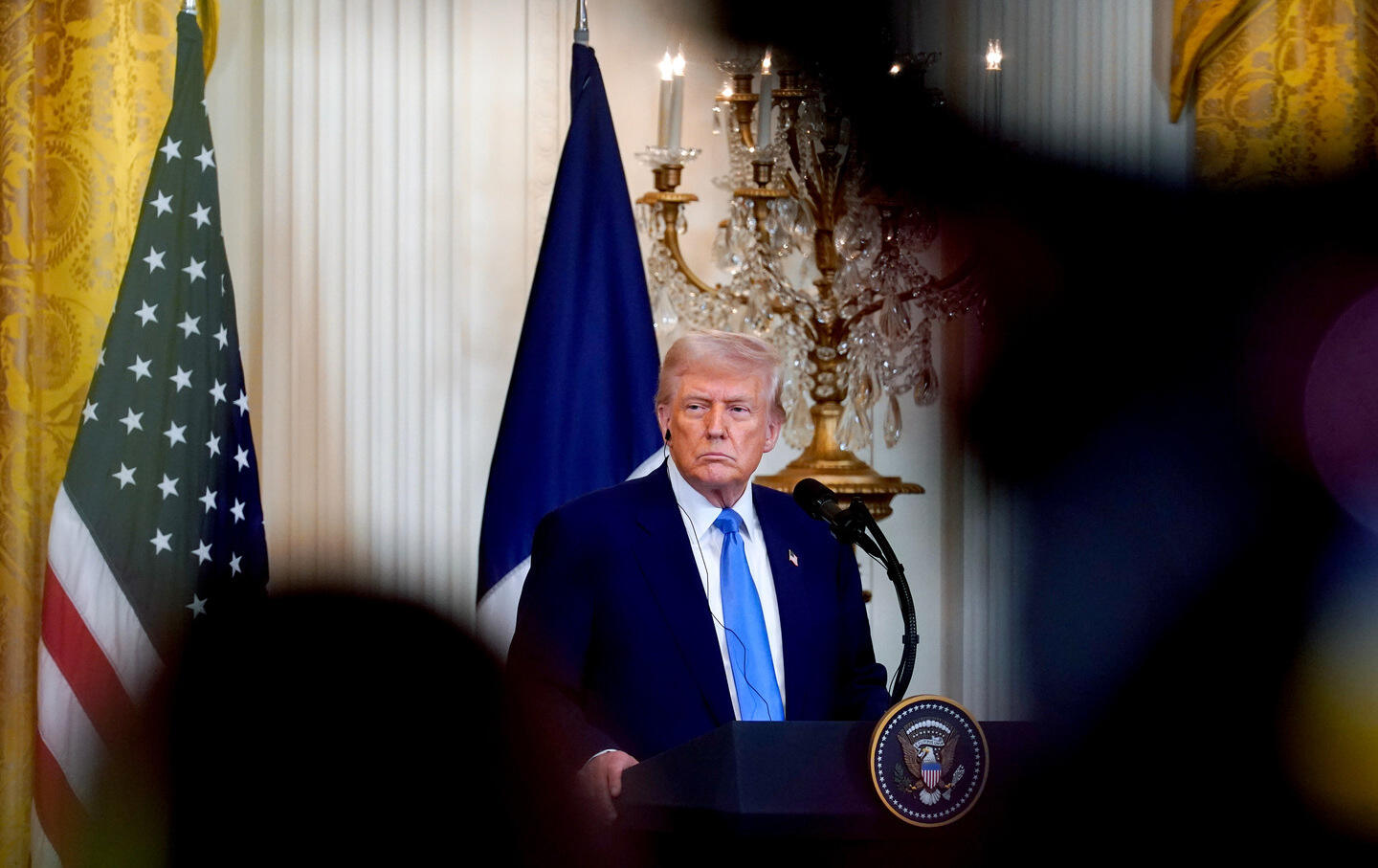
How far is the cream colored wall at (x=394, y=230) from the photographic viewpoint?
3559 mm

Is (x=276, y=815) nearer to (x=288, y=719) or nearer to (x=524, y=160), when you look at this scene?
(x=288, y=719)

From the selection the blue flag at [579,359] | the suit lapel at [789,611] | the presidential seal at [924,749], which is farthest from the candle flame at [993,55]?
the blue flag at [579,359]

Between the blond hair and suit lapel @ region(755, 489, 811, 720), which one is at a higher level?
the blond hair

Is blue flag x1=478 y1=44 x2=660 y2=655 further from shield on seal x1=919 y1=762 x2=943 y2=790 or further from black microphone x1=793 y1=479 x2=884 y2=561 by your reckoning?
shield on seal x1=919 y1=762 x2=943 y2=790

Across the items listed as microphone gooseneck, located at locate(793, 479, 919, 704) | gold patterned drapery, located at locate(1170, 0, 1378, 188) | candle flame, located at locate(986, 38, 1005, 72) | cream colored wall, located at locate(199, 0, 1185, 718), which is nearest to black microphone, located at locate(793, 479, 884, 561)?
microphone gooseneck, located at locate(793, 479, 919, 704)

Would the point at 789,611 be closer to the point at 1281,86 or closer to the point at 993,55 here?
the point at 1281,86

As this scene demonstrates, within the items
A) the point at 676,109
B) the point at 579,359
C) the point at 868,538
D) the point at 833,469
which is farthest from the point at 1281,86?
the point at 579,359

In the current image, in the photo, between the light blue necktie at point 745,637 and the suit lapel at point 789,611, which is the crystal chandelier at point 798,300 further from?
the light blue necktie at point 745,637

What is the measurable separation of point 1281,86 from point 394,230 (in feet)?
10.8

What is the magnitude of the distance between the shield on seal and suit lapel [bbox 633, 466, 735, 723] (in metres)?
1.13

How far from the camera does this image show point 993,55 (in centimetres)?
33

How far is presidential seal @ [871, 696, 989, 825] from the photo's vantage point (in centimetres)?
60

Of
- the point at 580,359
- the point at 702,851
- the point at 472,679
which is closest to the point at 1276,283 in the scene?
the point at 472,679

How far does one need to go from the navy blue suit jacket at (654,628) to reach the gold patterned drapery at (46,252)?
71.1 inches
